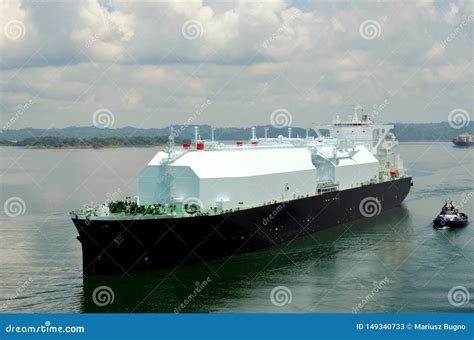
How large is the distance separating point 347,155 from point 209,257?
18064 mm

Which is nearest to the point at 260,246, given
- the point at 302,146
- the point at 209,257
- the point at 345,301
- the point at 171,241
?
the point at 209,257

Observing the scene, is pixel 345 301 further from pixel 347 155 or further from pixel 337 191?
pixel 347 155

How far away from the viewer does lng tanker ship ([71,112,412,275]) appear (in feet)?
82.3
